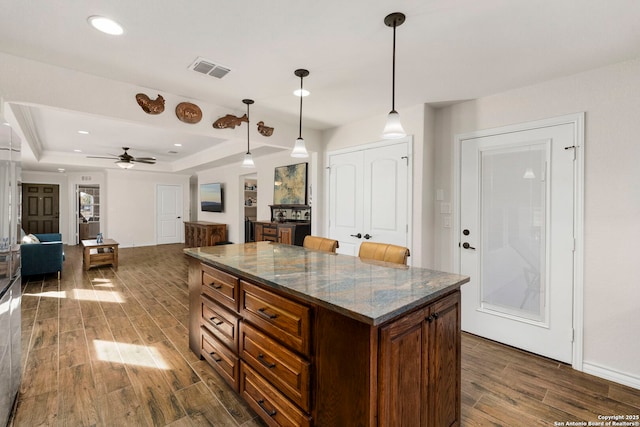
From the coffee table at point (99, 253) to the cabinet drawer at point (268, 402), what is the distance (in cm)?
523

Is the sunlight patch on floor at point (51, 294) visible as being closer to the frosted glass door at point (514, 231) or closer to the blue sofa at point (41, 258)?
the blue sofa at point (41, 258)

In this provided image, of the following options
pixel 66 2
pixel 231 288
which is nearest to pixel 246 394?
pixel 231 288

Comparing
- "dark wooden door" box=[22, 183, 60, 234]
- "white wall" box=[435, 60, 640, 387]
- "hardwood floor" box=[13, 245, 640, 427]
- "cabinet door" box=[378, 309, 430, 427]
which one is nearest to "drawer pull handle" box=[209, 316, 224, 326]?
"hardwood floor" box=[13, 245, 640, 427]

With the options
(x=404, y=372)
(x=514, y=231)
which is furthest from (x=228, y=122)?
(x=514, y=231)

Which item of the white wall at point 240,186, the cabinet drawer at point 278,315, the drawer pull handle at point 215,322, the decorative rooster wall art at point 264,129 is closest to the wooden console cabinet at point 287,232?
the white wall at point 240,186

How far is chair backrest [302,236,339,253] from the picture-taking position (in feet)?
9.10

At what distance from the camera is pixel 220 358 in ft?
7.07

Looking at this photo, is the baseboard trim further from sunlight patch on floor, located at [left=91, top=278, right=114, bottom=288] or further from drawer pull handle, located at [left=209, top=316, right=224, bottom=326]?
sunlight patch on floor, located at [left=91, top=278, right=114, bottom=288]

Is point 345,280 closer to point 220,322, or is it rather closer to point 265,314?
point 265,314

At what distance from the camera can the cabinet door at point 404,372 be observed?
120cm

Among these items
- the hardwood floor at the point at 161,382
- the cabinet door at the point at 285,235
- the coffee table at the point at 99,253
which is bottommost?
the hardwood floor at the point at 161,382

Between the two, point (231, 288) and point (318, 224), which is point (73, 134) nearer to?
point (318, 224)

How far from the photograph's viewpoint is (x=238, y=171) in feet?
23.9

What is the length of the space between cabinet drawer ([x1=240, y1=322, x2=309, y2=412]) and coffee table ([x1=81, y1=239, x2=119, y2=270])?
5249mm
